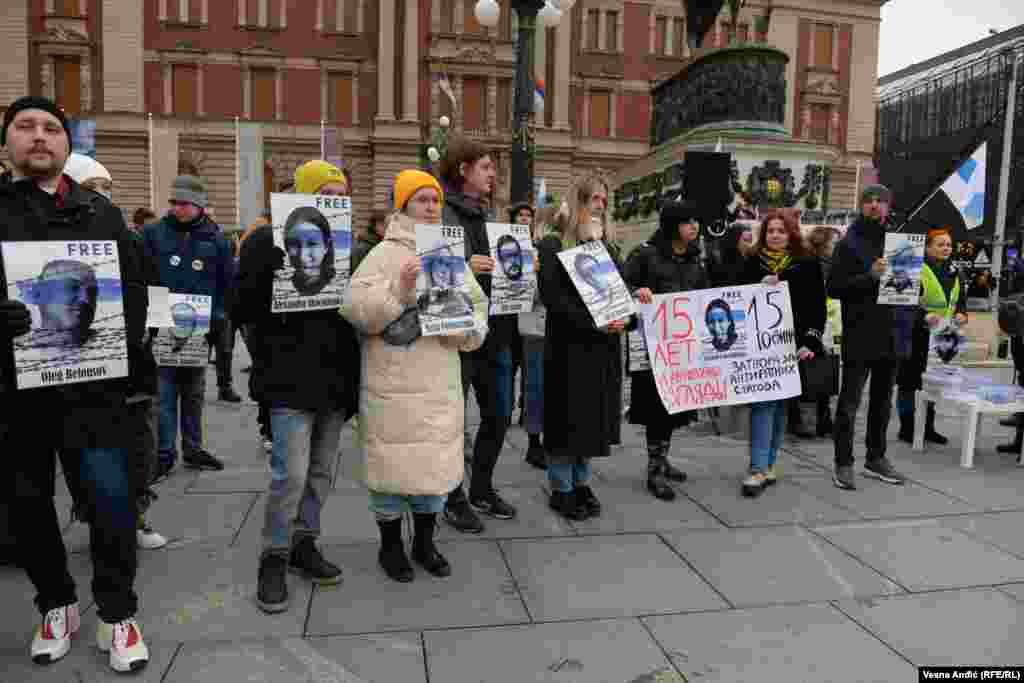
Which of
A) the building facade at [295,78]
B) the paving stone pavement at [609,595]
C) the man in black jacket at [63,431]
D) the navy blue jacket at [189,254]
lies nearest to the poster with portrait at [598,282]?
the paving stone pavement at [609,595]

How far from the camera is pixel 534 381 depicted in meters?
6.18

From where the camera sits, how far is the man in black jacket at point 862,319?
5.50 metres

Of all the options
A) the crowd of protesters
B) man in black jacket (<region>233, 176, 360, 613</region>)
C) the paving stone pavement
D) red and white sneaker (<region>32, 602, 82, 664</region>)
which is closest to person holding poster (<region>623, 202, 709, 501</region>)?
the crowd of protesters

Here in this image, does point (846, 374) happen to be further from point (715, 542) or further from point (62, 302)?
point (62, 302)

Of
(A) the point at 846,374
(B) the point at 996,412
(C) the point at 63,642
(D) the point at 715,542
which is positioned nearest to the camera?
(C) the point at 63,642

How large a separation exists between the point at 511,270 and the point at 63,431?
2.68m

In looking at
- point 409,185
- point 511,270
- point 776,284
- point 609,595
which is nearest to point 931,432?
point 776,284

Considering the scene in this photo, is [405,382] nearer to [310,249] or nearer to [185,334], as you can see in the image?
[310,249]

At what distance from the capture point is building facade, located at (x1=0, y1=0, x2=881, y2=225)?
128ft

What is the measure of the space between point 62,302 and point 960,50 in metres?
68.6

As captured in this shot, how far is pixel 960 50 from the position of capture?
57.6m

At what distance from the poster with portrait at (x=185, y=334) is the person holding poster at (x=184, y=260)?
0.12m

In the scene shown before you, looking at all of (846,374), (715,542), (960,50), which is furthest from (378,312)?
(960,50)

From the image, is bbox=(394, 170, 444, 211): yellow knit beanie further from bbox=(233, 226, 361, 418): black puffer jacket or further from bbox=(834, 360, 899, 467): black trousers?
bbox=(834, 360, 899, 467): black trousers
